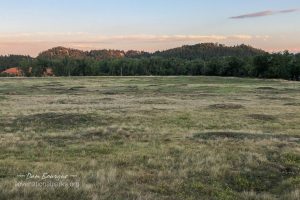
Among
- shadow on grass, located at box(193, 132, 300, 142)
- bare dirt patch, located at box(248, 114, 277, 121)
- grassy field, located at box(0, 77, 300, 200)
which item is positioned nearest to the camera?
grassy field, located at box(0, 77, 300, 200)

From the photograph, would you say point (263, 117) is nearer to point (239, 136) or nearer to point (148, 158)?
point (239, 136)

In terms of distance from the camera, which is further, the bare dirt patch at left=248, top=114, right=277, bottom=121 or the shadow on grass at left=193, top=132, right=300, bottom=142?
the bare dirt patch at left=248, top=114, right=277, bottom=121

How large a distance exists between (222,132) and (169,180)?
1407cm

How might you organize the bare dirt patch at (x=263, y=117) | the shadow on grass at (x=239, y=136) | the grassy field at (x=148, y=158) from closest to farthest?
the grassy field at (x=148, y=158), the shadow on grass at (x=239, y=136), the bare dirt patch at (x=263, y=117)

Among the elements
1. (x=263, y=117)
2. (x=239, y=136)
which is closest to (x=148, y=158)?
(x=239, y=136)

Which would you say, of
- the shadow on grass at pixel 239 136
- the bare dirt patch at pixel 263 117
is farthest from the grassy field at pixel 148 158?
the bare dirt patch at pixel 263 117

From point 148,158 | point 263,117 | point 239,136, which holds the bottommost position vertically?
Result: point 263,117

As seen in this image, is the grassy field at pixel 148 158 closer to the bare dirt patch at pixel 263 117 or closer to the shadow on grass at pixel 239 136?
the shadow on grass at pixel 239 136

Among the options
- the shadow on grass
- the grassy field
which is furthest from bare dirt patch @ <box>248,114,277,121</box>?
the shadow on grass

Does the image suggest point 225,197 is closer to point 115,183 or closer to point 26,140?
point 115,183

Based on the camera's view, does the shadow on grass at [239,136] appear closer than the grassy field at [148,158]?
No

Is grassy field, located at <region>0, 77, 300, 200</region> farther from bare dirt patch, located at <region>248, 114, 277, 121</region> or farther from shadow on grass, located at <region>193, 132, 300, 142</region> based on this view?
bare dirt patch, located at <region>248, 114, 277, 121</region>

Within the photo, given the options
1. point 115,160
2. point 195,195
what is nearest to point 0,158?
point 115,160

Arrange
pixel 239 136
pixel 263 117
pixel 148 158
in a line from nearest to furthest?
pixel 148 158 < pixel 239 136 < pixel 263 117
